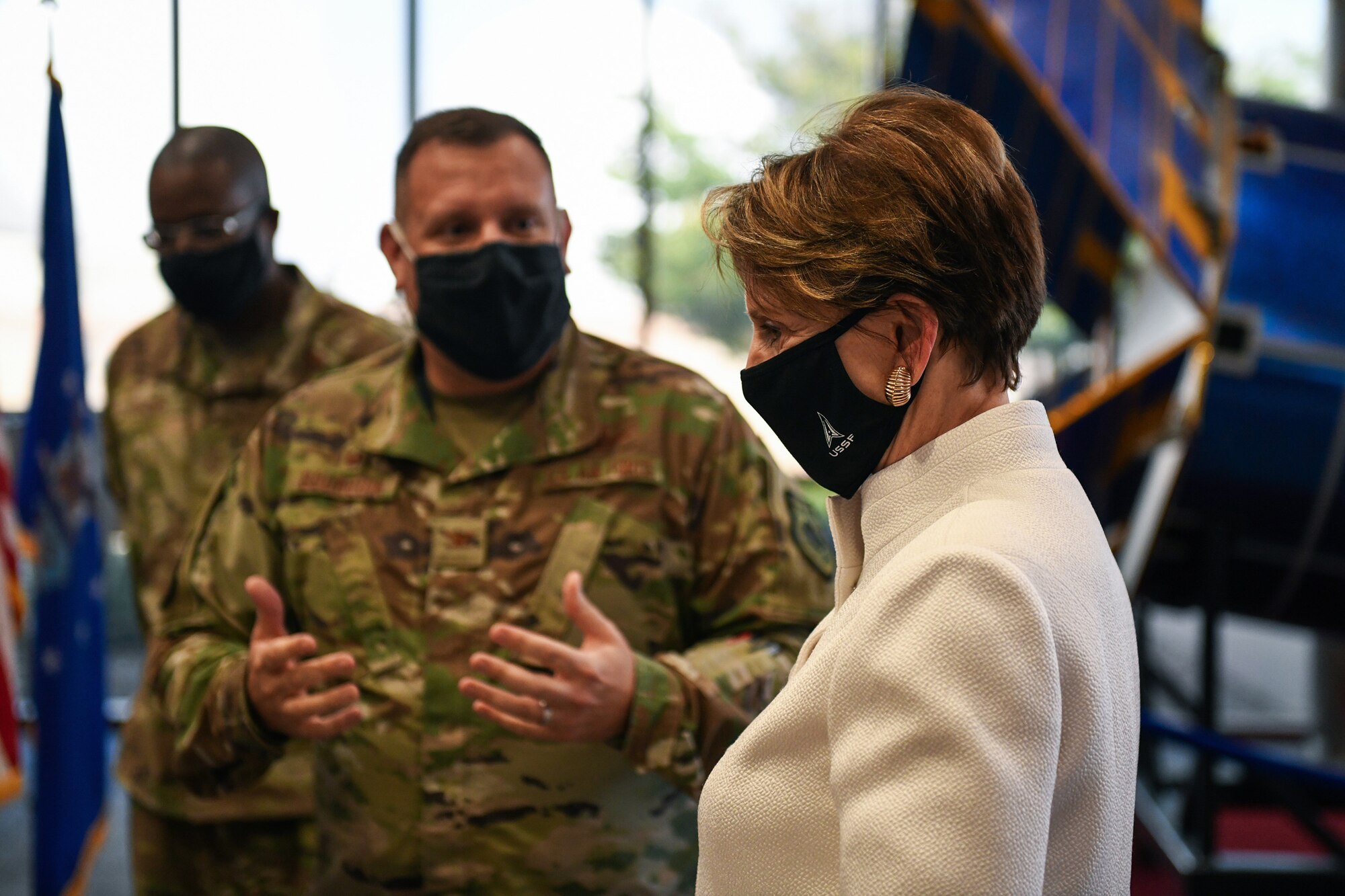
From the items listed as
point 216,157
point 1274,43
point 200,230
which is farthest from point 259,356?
point 1274,43

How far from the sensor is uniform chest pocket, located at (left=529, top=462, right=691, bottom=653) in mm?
1584

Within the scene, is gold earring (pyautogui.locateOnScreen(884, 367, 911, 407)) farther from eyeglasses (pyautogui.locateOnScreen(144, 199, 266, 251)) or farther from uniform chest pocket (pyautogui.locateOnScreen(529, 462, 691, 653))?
eyeglasses (pyautogui.locateOnScreen(144, 199, 266, 251))

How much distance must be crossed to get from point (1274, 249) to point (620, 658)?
2697 millimetres

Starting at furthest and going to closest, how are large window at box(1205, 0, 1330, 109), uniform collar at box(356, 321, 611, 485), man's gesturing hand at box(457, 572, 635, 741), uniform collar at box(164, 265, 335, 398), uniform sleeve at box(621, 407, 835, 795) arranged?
1. large window at box(1205, 0, 1330, 109)
2. uniform collar at box(164, 265, 335, 398)
3. uniform collar at box(356, 321, 611, 485)
4. uniform sleeve at box(621, 407, 835, 795)
5. man's gesturing hand at box(457, 572, 635, 741)

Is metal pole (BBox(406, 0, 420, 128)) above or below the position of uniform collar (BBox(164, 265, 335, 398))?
above

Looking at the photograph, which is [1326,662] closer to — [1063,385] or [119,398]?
[1063,385]

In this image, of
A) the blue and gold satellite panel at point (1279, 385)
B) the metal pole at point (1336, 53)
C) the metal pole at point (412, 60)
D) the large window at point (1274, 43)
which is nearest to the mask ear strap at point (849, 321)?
the blue and gold satellite panel at point (1279, 385)

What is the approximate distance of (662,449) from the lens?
64.6 inches

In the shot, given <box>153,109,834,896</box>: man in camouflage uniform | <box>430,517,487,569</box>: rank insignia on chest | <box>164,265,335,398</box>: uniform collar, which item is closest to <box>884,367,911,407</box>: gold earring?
<box>153,109,834,896</box>: man in camouflage uniform

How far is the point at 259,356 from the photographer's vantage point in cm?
244

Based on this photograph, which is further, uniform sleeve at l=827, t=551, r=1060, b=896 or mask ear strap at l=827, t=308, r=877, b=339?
mask ear strap at l=827, t=308, r=877, b=339

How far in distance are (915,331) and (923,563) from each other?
0.62 feet

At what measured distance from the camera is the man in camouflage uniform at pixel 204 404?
2.16 metres

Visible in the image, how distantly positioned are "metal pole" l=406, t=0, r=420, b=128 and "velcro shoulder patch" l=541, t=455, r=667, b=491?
466 centimetres
